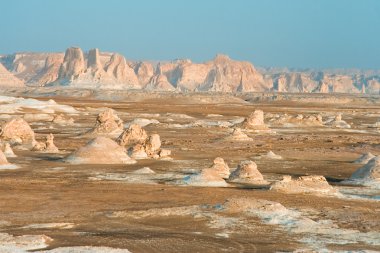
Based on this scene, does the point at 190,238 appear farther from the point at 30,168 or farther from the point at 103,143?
the point at 103,143

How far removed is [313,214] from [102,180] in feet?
28.5

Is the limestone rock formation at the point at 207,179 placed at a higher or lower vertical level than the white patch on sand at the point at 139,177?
higher

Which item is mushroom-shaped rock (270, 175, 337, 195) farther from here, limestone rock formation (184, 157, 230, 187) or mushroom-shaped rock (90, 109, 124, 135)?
mushroom-shaped rock (90, 109, 124, 135)

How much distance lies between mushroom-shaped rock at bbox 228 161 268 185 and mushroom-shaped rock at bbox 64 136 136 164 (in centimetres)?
645

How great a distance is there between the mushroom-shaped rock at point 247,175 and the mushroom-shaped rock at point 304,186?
1964 mm

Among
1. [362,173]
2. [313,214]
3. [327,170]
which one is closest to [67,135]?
[327,170]

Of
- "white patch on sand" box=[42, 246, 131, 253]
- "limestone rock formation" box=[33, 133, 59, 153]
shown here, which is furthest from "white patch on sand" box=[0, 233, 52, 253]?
"limestone rock formation" box=[33, 133, 59, 153]

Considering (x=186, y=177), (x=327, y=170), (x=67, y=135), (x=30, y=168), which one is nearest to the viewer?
(x=186, y=177)

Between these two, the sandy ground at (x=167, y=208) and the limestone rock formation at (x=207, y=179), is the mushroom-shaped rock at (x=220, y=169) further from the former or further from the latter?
the sandy ground at (x=167, y=208)

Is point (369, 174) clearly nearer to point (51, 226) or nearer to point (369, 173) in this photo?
point (369, 173)

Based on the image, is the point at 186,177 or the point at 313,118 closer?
the point at 186,177

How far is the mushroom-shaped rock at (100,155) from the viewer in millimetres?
29506

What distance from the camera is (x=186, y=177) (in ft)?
79.5

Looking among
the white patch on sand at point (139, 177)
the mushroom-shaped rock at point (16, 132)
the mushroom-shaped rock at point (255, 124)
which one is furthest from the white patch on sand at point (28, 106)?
the white patch on sand at point (139, 177)
